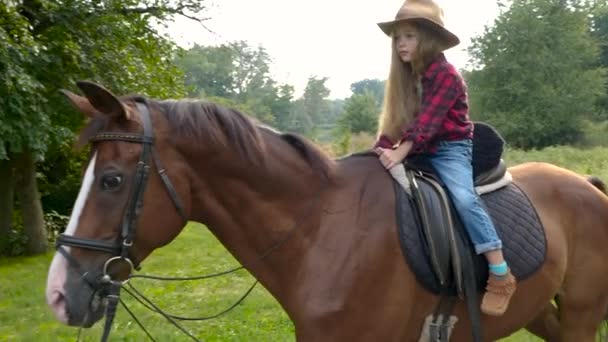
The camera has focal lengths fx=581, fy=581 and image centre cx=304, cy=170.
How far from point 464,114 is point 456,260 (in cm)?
78

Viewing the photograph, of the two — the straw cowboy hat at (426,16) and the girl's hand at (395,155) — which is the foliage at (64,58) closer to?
the straw cowboy hat at (426,16)

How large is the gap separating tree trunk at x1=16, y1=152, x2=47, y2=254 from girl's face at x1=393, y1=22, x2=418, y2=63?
1236cm

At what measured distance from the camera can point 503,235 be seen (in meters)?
3.09

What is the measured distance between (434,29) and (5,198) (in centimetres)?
1308

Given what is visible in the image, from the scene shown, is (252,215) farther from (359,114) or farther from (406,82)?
(359,114)

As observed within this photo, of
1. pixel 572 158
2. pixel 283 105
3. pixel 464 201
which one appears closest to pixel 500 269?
pixel 464 201

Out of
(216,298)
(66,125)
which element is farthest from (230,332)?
(66,125)

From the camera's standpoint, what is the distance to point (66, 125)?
493 inches

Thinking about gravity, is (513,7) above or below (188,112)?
above

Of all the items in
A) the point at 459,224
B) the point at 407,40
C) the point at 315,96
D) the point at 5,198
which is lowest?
the point at 5,198

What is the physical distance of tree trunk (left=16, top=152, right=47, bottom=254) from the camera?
44.1ft

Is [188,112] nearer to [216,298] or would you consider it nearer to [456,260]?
[456,260]

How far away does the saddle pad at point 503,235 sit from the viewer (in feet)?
9.04

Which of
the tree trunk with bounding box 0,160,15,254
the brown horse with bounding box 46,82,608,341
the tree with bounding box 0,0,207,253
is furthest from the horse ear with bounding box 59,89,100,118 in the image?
the tree trunk with bounding box 0,160,15,254
